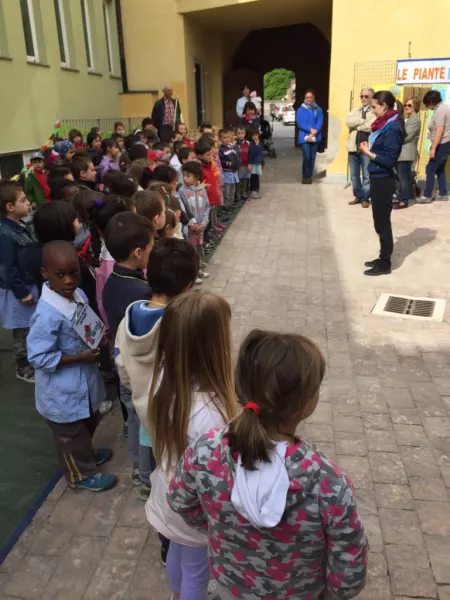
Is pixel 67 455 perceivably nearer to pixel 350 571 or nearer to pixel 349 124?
pixel 350 571

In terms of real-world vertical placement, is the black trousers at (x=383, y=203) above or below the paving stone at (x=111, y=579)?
above

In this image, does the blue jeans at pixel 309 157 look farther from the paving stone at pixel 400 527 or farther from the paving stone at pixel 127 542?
the paving stone at pixel 127 542

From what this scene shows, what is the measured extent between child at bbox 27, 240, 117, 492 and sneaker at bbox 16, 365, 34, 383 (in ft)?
4.49

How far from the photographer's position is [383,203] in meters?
5.44

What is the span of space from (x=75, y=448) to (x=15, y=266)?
1561 mm

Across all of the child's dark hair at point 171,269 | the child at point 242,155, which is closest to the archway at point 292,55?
the child at point 242,155

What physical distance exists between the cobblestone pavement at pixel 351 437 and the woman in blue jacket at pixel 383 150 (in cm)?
80

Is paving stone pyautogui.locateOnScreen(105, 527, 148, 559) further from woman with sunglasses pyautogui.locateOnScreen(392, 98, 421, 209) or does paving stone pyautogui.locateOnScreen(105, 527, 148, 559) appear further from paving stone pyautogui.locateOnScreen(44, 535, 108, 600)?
woman with sunglasses pyautogui.locateOnScreen(392, 98, 421, 209)

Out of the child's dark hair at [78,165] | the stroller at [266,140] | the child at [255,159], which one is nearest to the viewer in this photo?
the child's dark hair at [78,165]

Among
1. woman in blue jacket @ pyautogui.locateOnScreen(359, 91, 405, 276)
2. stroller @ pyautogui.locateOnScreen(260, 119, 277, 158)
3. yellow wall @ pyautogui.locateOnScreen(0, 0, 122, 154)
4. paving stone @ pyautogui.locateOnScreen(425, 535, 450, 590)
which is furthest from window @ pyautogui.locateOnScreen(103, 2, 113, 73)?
paving stone @ pyautogui.locateOnScreen(425, 535, 450, 590)

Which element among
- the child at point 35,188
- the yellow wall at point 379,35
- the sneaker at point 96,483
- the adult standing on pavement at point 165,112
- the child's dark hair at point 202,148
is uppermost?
the yellow wall at point 379,35

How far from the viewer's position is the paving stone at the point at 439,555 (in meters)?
2.20

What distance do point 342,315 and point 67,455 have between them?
3.02 m

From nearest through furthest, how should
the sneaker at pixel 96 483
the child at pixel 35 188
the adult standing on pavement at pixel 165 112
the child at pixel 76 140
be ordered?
the sneaker at pixel 96 483
the child at pixel 35 188
the child at pixel 76 140
the adult standing on pavement at pixel 165 112
